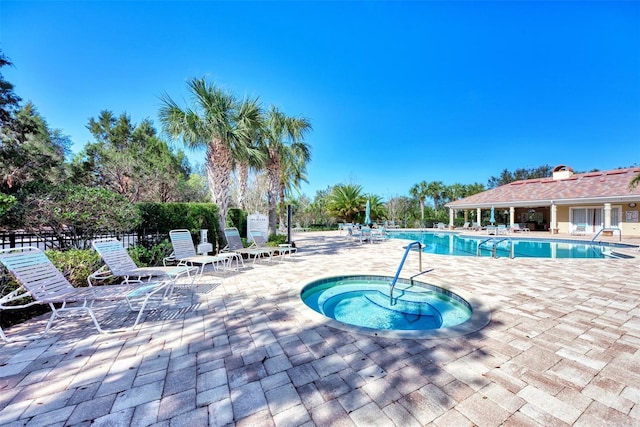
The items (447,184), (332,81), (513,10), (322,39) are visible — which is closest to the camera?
(513,10)

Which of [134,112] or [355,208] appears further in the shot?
[355,208]

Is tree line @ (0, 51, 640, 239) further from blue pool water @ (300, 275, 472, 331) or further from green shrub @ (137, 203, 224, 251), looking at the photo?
blue pool water @ (300, 275, 472, 331)

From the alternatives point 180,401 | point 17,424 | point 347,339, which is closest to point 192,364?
point 180,401

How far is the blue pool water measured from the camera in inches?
173

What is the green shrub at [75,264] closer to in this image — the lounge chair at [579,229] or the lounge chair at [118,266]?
the lounge chair at [118,266]

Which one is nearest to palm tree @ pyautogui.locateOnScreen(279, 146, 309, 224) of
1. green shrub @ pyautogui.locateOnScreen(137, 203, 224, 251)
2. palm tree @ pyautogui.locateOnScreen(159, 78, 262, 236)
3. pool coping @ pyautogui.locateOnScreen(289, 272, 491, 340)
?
palm tree @ pyautogui.locateOnScreen(159, 78, 262, 236)

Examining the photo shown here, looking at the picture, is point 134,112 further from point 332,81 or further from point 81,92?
point 332,81

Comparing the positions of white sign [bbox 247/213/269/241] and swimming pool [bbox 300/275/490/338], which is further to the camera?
white sign [bbox 247/213/269/241]

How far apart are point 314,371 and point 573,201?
2581 centimetres

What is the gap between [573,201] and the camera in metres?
19.4

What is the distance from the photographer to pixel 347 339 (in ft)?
9.95

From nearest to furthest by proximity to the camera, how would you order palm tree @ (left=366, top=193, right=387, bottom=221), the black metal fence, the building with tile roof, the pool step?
the pool step → the black metal fence → the building with tile roof → palm tree @ (left=366, top=193, right=387, bottom=221)

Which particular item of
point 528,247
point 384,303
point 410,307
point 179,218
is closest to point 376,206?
point 528,247

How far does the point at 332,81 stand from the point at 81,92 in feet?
44.8
